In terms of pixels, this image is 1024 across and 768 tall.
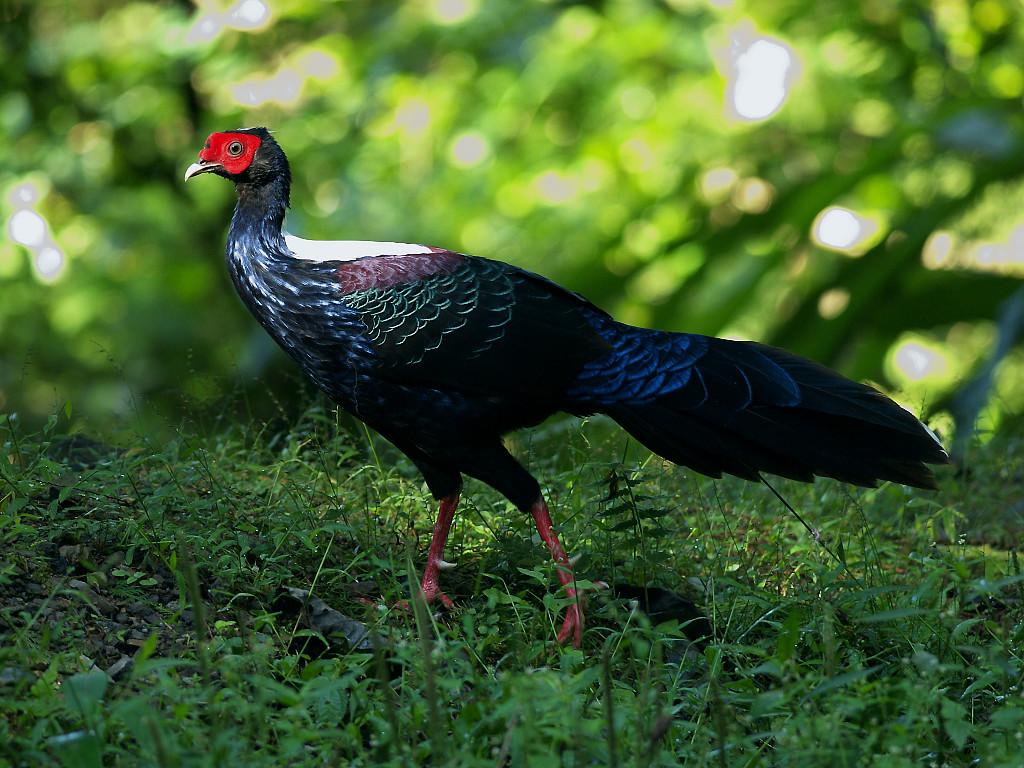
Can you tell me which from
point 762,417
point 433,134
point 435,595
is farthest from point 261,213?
point 433,134

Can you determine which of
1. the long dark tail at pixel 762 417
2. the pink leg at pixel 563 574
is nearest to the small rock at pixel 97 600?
the pink leg at pixel 563 574

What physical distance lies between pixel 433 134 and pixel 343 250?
6227mm

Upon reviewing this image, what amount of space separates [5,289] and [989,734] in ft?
29.1

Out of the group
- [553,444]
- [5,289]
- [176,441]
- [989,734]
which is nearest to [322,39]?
[5,289]

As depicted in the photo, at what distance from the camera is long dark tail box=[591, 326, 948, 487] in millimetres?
4012

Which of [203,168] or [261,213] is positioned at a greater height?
[203,168]

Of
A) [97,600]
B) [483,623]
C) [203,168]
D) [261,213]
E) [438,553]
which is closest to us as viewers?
[97,600]

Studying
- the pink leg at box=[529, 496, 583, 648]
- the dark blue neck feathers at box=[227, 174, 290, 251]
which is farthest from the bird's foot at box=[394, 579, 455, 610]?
the dark blue neck feathers at box=[227, 174, 290, 251]

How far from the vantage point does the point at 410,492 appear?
4.84m

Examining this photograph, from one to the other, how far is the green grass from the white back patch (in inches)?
29.6

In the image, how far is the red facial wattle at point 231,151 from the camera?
473 cm

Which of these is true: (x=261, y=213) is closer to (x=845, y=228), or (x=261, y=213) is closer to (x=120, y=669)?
(x=120, y=669)

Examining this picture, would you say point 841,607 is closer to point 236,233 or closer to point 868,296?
point 236,233

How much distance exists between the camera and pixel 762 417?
409cm
